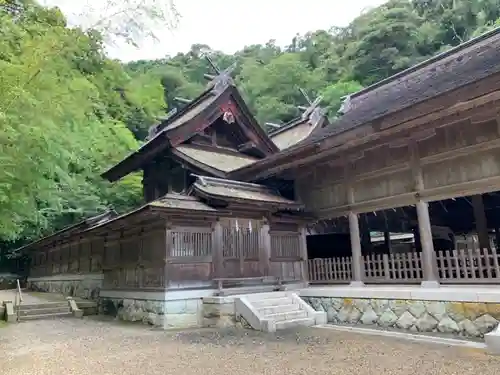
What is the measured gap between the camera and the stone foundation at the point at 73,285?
16.1m

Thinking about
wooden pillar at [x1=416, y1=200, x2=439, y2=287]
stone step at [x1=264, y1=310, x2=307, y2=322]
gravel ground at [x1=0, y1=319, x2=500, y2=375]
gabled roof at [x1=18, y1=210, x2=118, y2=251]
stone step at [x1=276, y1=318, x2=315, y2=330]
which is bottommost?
gravel ground at [x1=0, y1=319, x2=500, y2=375]

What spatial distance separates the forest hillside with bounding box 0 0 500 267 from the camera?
7504 mm

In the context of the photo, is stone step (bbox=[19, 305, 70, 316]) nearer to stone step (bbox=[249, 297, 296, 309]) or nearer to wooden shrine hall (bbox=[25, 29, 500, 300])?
wooden shrine hall (bbox=[25, 29, 500, 300])

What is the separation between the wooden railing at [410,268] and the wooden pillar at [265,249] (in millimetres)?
1512

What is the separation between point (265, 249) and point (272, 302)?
1.79m

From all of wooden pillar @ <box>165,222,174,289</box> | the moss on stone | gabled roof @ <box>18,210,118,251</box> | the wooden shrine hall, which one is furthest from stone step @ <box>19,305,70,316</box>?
the moss on stone

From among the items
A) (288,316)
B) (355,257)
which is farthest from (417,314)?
(288,316)

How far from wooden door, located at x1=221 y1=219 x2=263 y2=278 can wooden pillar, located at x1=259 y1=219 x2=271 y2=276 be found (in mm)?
101

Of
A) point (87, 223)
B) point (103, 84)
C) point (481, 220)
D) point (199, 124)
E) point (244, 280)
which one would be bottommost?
point (244, 280)

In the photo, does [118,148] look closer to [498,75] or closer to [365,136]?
[365,136]

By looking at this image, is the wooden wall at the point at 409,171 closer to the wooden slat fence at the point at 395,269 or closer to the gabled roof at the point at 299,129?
the wooden slat fence at the point at 395,269

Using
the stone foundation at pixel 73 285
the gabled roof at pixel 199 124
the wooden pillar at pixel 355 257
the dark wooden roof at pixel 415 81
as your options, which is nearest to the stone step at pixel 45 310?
the stone foundation at pixel 73 285

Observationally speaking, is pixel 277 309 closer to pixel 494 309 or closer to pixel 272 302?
pixel 272 302

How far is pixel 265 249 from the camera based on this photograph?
1190 cm
